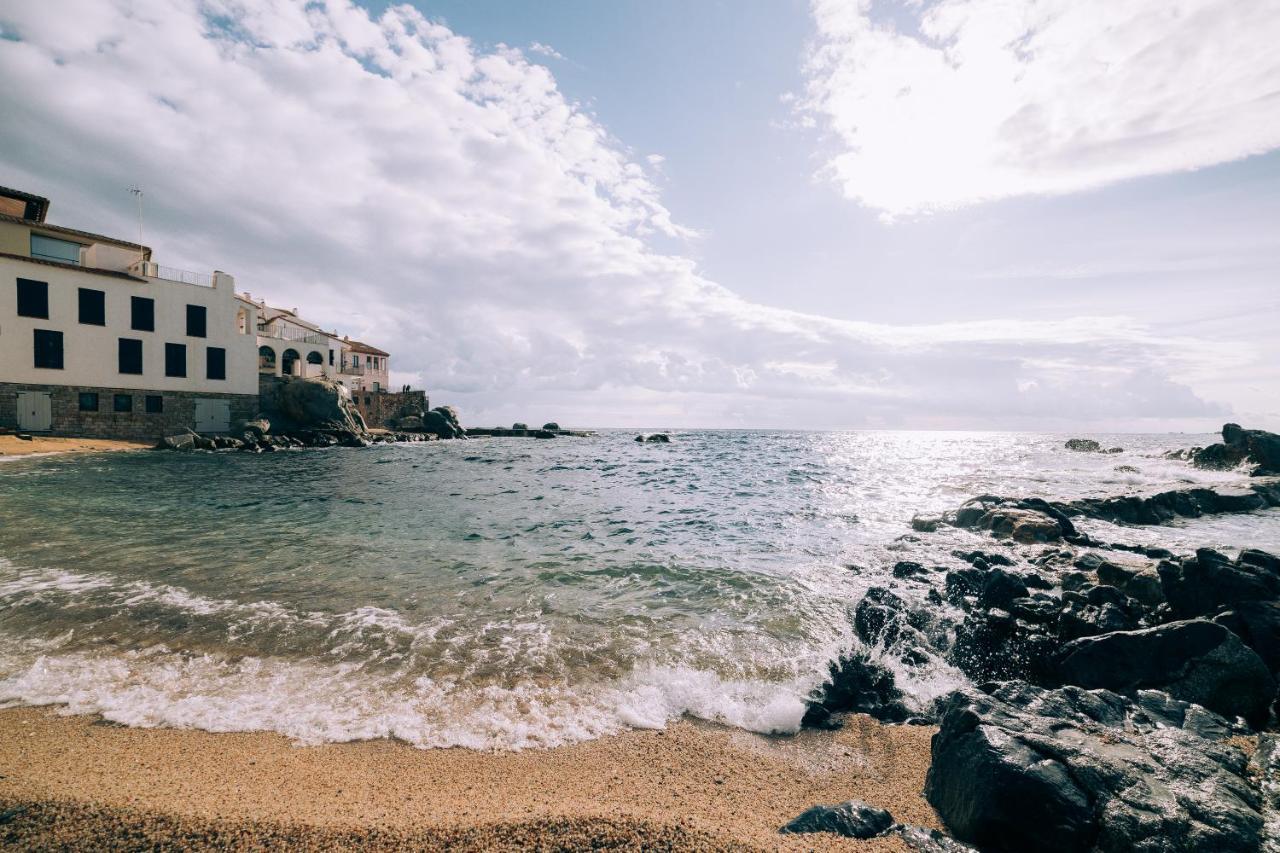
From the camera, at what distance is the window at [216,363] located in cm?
4688

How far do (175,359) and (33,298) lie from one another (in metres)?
8.96

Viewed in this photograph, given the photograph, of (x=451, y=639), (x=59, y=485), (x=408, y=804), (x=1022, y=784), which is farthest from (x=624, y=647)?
(x=59, y=485)

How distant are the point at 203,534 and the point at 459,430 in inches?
2667

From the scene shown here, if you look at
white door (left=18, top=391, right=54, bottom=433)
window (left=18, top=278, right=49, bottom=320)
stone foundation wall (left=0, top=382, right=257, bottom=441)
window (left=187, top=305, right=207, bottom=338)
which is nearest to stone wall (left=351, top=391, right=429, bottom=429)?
stone foundation wall (left=0, top=382, right=257, bottom=441)

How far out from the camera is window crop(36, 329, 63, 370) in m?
38.4

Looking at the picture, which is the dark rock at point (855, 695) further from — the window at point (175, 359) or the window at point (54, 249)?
the window at point (54, 249)

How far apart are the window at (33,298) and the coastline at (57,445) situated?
9.38 m

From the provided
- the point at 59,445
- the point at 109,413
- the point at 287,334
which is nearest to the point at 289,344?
the point at 287,334

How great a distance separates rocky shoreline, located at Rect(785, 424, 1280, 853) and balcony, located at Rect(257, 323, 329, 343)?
7022 cm

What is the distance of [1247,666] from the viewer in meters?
5.93

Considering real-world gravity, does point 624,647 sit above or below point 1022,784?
below

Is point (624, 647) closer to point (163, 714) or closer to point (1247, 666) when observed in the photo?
point (163, 714)

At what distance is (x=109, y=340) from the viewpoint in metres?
41.5

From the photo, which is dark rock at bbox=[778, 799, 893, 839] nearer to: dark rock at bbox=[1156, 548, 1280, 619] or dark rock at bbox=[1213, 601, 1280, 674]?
dark rock at bbox=[1213, 601, 1280, 674]
